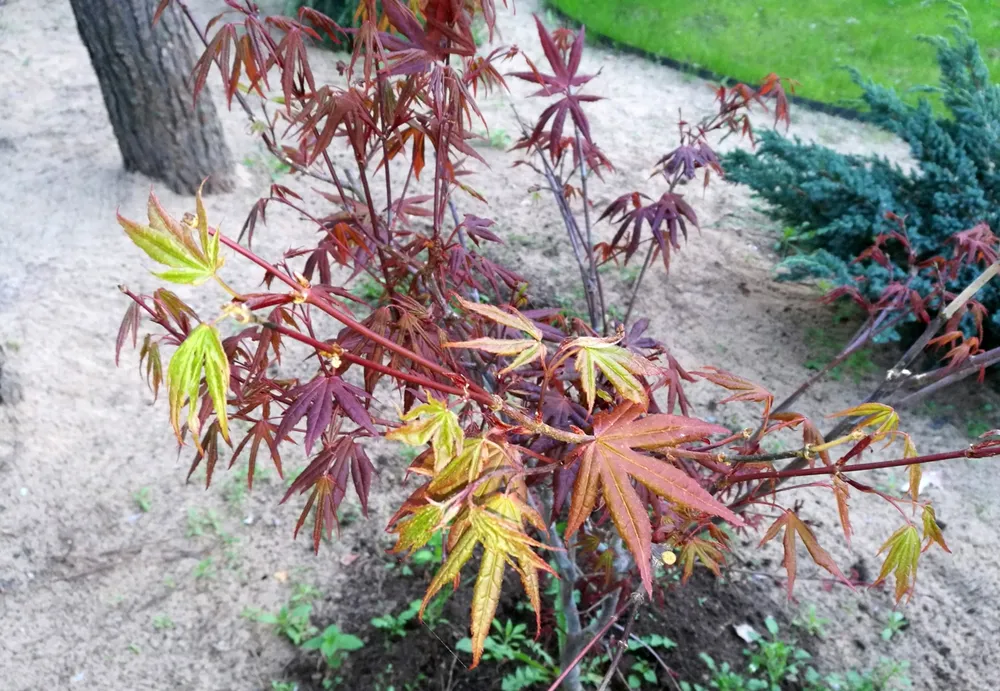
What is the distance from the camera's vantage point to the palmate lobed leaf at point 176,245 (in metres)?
0.62

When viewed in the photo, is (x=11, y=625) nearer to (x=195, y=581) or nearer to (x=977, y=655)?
(x=195, y=581)

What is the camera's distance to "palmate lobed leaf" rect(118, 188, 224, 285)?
62 cm

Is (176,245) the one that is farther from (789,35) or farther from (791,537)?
(789,35)

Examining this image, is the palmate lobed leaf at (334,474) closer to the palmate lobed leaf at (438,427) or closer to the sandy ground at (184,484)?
the palmate lobed leaf at (438,427)

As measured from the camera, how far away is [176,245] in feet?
2.06

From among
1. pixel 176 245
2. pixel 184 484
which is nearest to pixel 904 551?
pixel 176 245

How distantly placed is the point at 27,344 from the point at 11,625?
1.32m

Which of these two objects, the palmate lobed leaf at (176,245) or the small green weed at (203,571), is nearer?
the palmate lobed leaf at (176,245)

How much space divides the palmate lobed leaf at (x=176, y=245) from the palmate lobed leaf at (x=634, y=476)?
0.46 meters

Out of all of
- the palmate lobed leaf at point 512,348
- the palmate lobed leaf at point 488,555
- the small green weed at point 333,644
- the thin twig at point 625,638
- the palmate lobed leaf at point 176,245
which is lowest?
the small green weed at point 333,644

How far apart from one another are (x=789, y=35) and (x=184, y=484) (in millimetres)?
6735

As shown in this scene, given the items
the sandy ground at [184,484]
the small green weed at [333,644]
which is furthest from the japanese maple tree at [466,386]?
the sandy ground at [184,484]

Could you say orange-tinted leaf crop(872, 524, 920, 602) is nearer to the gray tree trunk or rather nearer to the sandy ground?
the sandy ground

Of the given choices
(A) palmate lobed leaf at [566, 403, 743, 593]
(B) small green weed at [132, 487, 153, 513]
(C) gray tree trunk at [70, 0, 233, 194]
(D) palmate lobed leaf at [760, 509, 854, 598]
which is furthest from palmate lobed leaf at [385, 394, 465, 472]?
(C) gray tree trunk at [70, 0, 233, 194]
